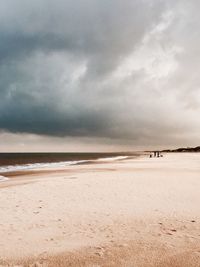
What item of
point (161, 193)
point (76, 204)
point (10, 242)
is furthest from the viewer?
point (161, 193)

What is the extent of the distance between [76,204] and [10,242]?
4.97 meters

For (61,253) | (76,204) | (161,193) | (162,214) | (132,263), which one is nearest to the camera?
(132,263)

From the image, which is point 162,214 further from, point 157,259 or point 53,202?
point 53,202

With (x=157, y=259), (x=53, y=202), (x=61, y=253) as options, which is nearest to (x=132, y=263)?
(x=157, y=259)

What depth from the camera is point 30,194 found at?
15336 millimetres

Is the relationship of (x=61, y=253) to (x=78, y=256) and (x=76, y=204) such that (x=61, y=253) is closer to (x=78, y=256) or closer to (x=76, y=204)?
(x=78, y=256)

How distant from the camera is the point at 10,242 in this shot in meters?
7.81

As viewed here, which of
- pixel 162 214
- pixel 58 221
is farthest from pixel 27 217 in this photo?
pixel 162 214

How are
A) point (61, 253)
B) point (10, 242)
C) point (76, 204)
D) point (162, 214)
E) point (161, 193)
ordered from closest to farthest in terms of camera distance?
point (61, 253) → point (10, 242) → point (162, 214) → point (76, 204) → point (161, 193)

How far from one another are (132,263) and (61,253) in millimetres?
1768

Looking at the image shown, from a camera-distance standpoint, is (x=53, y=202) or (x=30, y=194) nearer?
(x=53, y=202)

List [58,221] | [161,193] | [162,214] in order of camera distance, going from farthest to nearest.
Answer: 1. [161,193]
2. [162,214]
3. [58,221]

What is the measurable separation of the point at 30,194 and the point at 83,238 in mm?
7943

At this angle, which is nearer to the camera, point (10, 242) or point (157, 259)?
point (157, 259)
